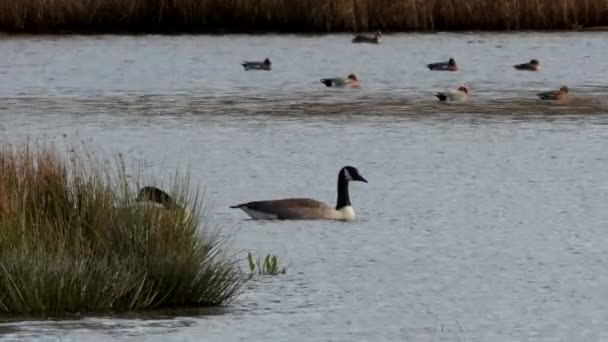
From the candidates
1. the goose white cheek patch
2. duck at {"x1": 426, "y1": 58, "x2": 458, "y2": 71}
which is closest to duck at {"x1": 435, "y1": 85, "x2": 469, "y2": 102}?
duck at {"x1": 426, "y1": 58, "x2": 458, "y2": 71}

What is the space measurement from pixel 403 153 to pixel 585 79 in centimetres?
1340

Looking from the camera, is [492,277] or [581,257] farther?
[581,257]

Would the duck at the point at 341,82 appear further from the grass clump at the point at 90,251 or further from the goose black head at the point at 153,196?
the grass clump at the point at 90,251

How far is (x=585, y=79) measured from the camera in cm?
3356

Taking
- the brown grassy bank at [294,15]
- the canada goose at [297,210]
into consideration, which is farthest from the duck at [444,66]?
the canada goose at [297,210]

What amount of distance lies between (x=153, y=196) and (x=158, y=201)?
6 cm

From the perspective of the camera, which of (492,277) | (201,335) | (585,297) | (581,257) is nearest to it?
(201,335)

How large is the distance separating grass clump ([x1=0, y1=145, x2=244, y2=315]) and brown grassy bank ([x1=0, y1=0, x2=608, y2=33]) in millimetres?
29243

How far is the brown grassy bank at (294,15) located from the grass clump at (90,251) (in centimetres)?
2924

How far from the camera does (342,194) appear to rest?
15.4 metres

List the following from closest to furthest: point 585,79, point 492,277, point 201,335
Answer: point 201,335 → point 492,277 → point 585,79

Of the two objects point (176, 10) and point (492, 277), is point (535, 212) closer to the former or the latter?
point (492, 277)

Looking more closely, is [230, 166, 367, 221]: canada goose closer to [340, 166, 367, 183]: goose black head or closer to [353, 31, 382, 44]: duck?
[340, 166, 367, 183]: goose black head

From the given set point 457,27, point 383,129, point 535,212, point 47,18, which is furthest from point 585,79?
point 535,212
